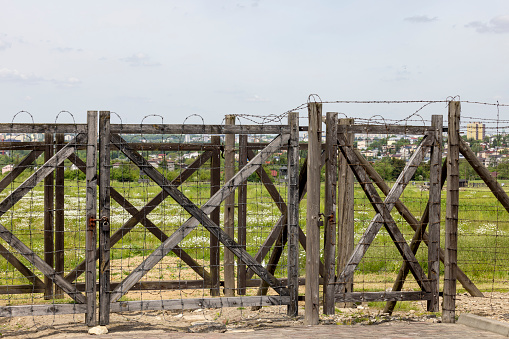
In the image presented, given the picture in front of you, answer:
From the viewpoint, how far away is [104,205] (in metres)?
8.92

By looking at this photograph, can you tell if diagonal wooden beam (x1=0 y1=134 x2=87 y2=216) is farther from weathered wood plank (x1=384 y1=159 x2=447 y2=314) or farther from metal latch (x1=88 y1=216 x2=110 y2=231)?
weathered wood plank (x1=384 y1=159 x2=447 y2=314)

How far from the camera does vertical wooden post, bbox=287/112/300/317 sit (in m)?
9.44

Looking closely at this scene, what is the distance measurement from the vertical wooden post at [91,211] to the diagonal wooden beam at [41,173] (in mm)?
171

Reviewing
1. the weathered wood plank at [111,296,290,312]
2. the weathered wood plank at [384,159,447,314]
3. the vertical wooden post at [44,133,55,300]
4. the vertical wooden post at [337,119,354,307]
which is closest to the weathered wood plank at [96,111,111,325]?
the weathered wood plank at [111,296,290,312]

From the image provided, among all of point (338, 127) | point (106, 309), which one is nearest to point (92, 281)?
point (106, 309)

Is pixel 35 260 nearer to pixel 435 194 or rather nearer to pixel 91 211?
pixel 91 211

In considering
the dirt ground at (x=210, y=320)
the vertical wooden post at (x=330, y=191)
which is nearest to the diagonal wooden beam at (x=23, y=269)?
the dirt ground at (x=210, y=320)

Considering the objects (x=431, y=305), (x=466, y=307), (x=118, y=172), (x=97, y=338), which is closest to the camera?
(x=97, y=338)

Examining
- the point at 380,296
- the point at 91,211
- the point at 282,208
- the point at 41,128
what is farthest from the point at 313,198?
the point at 41,128

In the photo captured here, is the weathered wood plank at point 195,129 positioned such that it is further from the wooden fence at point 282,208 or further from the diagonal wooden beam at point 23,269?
the diagonal wooden beam at point 23,269

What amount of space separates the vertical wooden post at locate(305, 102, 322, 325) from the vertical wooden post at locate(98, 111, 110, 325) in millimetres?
2930

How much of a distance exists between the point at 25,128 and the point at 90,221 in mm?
1602

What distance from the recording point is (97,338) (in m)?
8.41

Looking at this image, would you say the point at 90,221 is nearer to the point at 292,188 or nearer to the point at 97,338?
the point at 97,338
